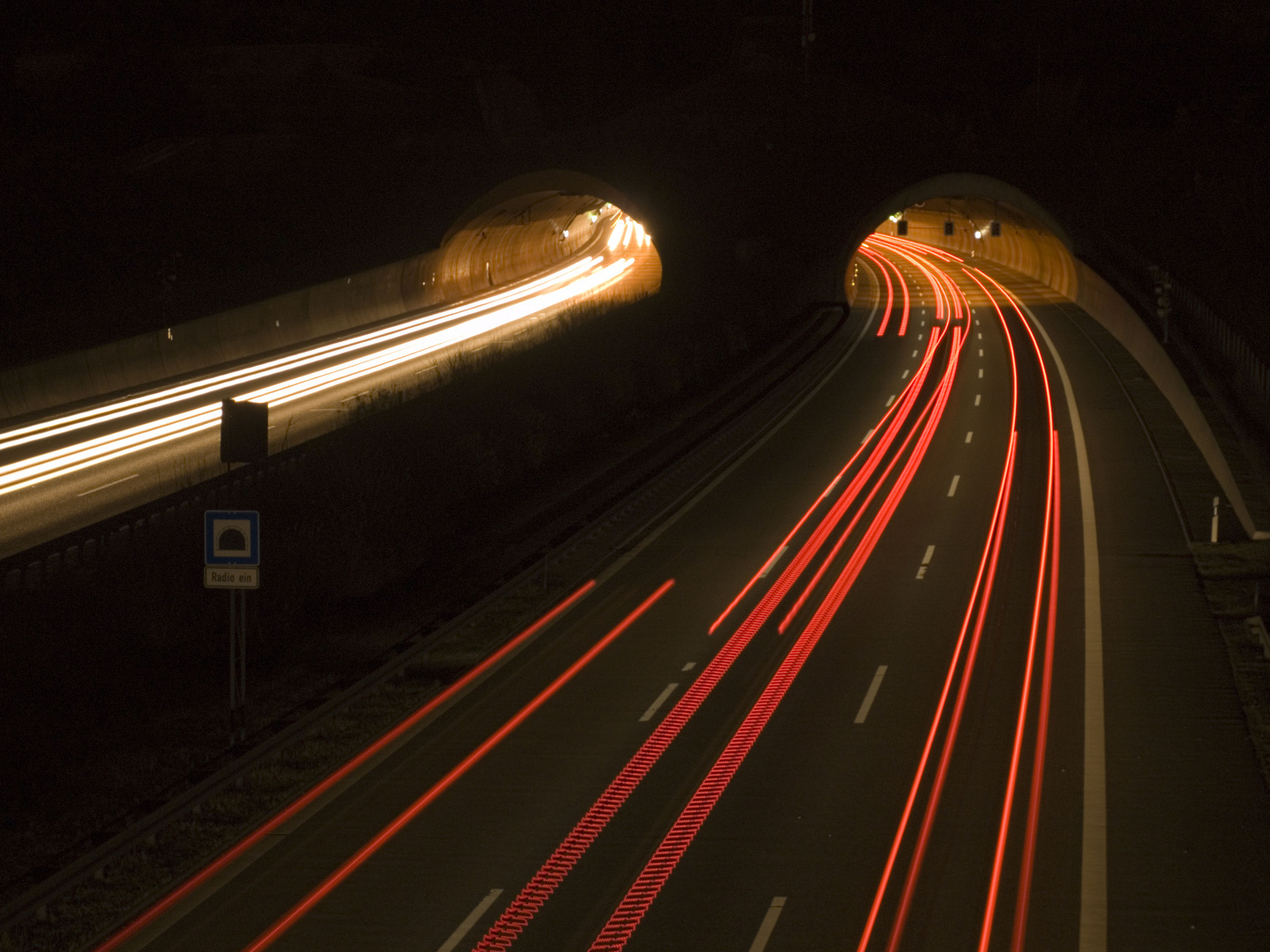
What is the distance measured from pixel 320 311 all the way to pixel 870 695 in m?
37.8

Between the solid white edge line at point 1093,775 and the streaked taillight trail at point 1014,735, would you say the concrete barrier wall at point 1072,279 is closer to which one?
the streaked taillight trail at point 1014,735

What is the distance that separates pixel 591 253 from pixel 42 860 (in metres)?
82.8

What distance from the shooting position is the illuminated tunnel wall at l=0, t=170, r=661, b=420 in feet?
126

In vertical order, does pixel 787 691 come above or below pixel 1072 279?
above

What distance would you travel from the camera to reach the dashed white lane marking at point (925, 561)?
83.7ft

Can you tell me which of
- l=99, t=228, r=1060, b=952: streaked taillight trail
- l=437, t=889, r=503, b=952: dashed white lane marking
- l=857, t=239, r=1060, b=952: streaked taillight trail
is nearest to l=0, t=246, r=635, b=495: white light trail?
l=99, t=228, r=1060, b=952: streaked taillight trail

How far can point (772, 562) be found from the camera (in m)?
26.3

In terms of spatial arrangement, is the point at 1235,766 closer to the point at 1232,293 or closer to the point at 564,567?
the point at 564,567

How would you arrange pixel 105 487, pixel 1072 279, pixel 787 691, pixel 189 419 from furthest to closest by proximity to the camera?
pixel 1072 279, pixel 189 419, pixel 105 487, pixel 787 691

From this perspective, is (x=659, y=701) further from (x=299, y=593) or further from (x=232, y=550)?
(x=299, y=593)

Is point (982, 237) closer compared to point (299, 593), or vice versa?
point (299, 593)

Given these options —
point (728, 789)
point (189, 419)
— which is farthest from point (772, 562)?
point (189, 419)

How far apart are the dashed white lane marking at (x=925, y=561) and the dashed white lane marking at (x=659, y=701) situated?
23.7 ft

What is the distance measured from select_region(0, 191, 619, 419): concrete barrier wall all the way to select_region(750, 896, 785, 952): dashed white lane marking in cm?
2809
